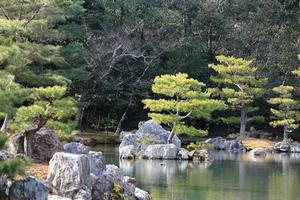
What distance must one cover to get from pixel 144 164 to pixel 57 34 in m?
5.54

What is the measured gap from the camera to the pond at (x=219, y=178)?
48.4 ft

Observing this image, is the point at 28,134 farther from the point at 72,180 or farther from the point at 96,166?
the point at 72,180

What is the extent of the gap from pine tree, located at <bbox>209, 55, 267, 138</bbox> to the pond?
6.91 meters

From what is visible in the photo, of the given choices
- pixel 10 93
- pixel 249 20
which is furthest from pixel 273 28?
pixel 10 93

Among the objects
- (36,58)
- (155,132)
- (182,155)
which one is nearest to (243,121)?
(155,132)

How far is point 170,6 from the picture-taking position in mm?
36656

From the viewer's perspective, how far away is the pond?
14742 millimetres

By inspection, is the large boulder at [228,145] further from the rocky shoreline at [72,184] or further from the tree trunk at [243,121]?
the rocky shoreline at [72,184]

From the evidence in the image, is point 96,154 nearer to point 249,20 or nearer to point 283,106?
point 283,106

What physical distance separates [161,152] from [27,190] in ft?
46.0

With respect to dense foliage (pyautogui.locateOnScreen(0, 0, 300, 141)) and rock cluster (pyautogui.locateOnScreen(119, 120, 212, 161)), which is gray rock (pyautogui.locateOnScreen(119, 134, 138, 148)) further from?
dense foliage (pyautogui.locateOnScreen(0, 0, 300, 141))

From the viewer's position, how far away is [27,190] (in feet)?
31.6

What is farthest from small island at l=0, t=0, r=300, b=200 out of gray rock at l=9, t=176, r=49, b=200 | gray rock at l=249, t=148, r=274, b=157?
gray rock at l=249, t=148, r=274, b=157

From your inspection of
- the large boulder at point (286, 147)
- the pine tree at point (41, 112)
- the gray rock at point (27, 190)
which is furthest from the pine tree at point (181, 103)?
the gray rock at point (27, 190)
